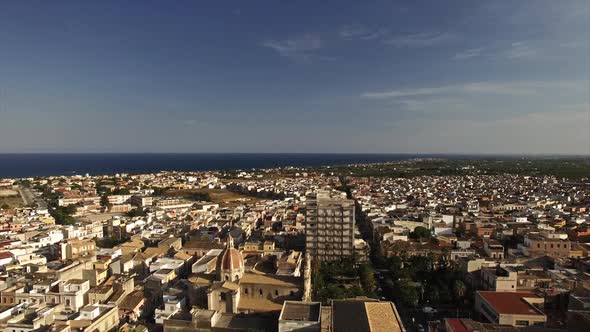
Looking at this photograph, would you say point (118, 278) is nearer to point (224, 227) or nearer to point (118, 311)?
point (118, 311)

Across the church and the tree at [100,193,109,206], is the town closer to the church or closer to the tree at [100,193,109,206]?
the church

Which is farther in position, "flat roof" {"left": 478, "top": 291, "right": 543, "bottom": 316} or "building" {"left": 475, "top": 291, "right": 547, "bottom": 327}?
"flat roof" {"left": 478, "top": 291, "right": 543, "bottom": 316}

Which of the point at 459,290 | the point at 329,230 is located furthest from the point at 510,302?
the point at 329,230

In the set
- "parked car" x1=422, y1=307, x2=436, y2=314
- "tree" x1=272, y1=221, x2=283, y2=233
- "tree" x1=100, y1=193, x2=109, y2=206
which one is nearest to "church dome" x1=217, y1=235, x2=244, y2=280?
"parked car" x1=422, y1=307, x2=436, y2=314

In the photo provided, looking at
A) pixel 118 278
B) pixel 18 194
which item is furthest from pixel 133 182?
pixel 118 278

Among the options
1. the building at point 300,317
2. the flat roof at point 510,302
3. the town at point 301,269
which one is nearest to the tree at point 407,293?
the town at point 301,269

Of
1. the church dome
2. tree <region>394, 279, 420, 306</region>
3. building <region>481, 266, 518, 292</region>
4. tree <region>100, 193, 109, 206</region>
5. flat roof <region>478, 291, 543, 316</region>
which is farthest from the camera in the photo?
tree <region>100, 193, 109, 206</region>

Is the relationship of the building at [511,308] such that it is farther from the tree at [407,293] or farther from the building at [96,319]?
→ the building at [96,319]

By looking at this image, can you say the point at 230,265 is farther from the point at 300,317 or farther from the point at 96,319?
the point at 96,319
